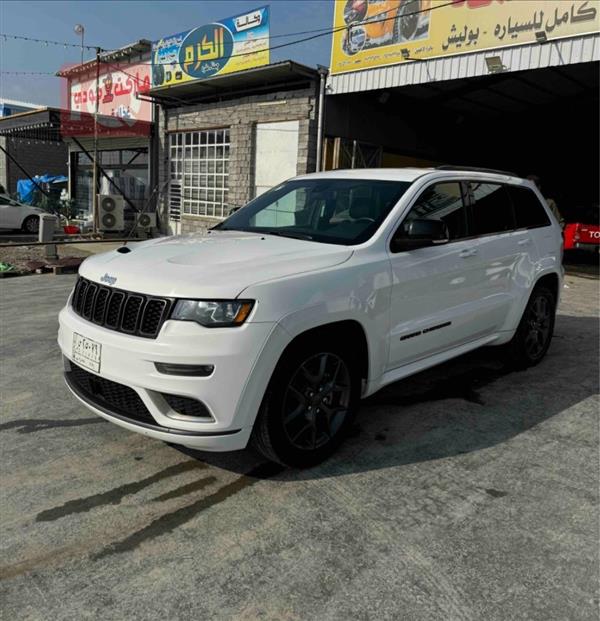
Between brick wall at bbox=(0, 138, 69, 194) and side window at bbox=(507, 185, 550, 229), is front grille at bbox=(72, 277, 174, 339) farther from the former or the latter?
brick wall at bbox=(0, 138, 69, 194)

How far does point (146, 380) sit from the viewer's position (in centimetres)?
293

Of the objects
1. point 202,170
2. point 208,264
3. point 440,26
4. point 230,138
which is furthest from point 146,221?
point 208,264

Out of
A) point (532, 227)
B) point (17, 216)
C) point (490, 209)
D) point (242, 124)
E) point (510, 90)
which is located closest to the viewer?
point (490, 209)

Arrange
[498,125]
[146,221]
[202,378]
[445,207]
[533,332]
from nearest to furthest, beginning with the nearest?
[202,378]
[445,207]
[533,332]
[146,221]
[498,125]

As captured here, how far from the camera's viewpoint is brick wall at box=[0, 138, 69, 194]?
29.8 meters

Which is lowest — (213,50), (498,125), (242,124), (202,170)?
(202,170)

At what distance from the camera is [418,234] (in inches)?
145

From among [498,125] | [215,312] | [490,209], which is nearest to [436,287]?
[490,209]

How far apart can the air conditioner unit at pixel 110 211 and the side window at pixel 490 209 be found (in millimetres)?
13716

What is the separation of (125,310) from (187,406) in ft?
2.02

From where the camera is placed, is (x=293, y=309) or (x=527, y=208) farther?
(x=527, y=208)

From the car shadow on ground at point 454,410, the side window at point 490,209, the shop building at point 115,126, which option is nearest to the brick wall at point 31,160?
the shop building at point 115,126

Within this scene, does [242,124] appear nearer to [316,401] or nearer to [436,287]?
[436,287]

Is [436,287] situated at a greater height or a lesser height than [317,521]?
greater
